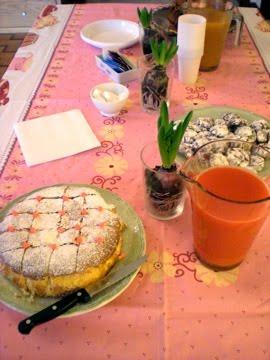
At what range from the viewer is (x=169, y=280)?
0.62m

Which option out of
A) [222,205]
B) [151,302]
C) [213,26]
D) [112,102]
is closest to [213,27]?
[213,26]

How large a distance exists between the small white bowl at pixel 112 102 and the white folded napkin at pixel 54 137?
57 mm

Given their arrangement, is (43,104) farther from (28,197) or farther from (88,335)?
(88,335)

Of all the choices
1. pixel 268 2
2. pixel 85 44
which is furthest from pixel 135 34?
pixel 268 2

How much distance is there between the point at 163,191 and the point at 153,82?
1.32 ft

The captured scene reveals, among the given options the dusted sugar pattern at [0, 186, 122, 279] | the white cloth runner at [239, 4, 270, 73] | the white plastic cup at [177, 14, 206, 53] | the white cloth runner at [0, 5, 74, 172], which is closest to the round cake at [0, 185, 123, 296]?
the dusted sugar pattern at [0, 186, 122, 279]

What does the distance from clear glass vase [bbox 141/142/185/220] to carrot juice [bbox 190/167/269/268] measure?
2.4 inches

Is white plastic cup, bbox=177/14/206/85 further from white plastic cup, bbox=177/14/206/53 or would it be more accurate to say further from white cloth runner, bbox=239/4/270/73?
white cloth runner, bbox=239/4/270/73

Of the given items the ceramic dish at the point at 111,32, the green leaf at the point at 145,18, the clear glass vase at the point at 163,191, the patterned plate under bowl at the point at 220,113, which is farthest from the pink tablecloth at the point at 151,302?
the ceramic dish at the point at 111,32

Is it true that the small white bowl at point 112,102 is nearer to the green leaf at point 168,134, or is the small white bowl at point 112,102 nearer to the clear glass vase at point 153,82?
the clear glass vase at point 153,82

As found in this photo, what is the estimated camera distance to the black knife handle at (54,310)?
20.3 inches

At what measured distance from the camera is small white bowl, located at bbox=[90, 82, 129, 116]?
957mm

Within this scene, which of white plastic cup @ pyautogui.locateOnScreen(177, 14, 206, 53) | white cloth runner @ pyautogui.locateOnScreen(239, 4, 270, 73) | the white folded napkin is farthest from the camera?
white cloth runner @ pyautogui.locateOnScreen(239, 4, 270, 73)

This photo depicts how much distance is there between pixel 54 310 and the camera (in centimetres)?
52
